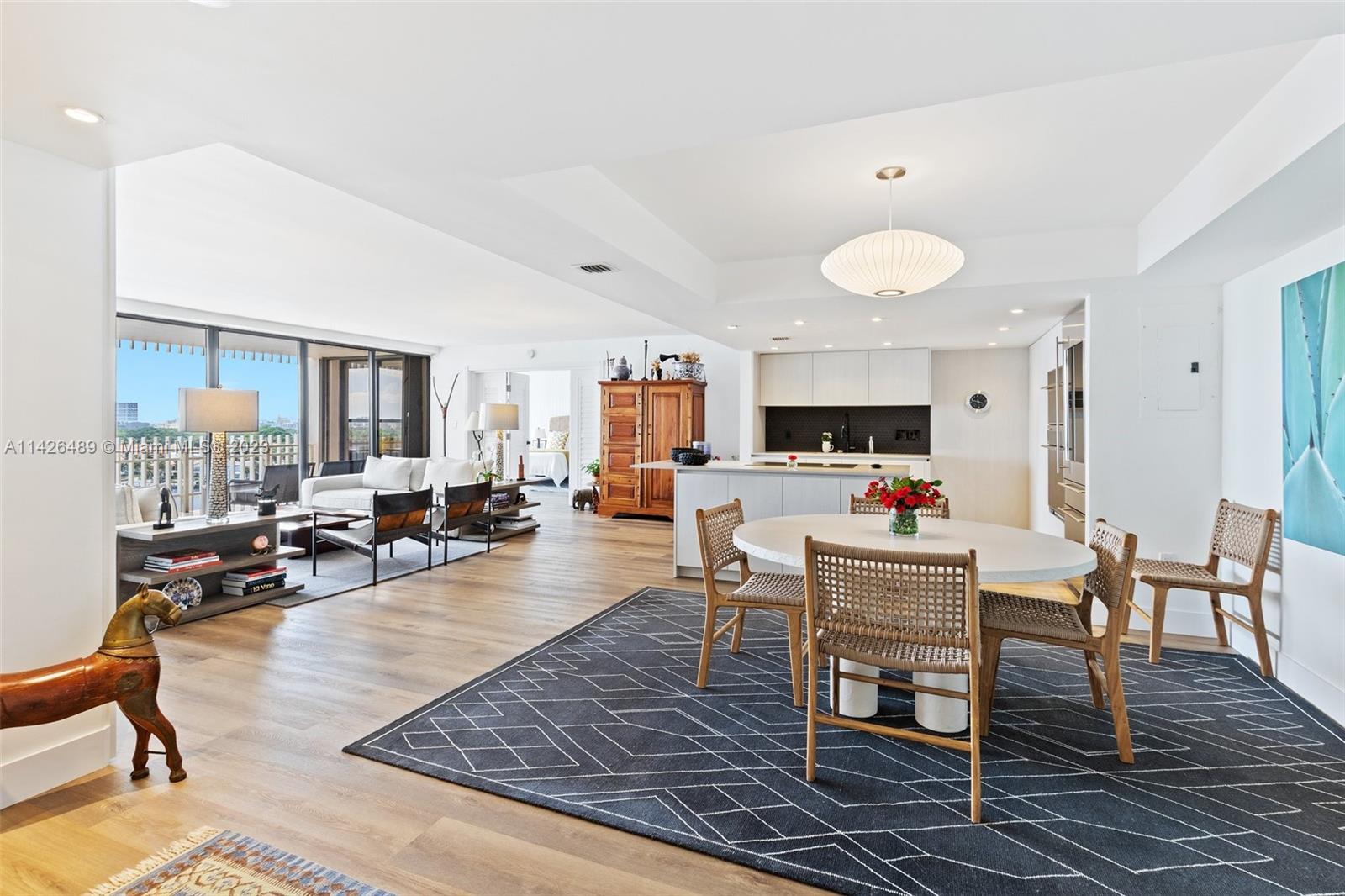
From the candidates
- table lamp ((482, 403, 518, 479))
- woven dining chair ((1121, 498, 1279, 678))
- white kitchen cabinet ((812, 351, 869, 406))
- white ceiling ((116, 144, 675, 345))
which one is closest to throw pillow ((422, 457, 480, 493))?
table lamp ((482, 403, 518, 479))

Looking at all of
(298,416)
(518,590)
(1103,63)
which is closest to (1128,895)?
(1103,63)

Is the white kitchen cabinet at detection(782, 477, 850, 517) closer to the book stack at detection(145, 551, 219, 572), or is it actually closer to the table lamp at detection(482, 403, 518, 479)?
the book stack at detection(145, 551, 219, 572)

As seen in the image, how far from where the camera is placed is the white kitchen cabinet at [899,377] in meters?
7.40

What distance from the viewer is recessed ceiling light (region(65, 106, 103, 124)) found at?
1.89 m

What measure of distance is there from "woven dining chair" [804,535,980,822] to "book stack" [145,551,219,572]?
162 inches

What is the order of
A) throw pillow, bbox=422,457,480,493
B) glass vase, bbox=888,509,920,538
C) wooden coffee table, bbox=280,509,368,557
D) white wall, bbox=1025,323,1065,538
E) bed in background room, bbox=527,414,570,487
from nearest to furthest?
glass vase, bbox=888,509,920,538, white wall, bbox=1025,323,1065,538, wooden coffee table, bbox=280,509,368,557, throw pillow, bbox=422,457,480,493, bed in background room, bbox=527,414,570,487

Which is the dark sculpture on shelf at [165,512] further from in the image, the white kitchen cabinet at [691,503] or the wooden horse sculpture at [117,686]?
the white kitchen cabinet at [691,503]

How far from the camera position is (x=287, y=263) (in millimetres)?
5219

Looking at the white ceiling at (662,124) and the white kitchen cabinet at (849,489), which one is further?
the white kitchen cabinet at (849,489)

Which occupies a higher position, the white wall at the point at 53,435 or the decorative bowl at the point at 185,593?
the white wall at the point at 53,435

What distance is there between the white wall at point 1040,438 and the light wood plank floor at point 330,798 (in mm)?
4731

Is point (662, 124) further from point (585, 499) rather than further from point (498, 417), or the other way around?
point (585, 499)

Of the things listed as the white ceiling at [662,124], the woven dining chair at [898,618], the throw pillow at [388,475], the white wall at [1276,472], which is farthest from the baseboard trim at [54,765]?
the throw pillow at [388,475]

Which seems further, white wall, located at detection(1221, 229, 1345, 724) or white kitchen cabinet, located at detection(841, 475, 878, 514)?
white kitchen cabinet, located at detection(841, 475, 878, 514)
